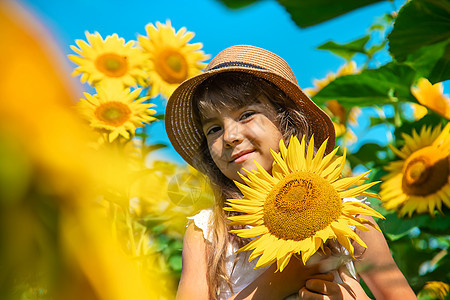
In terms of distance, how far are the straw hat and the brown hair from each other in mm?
26

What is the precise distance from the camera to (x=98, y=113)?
1.48 m

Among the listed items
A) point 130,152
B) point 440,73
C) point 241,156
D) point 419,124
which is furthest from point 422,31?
point 130,152

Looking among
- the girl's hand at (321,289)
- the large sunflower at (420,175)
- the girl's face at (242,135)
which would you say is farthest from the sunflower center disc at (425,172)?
the girl's hand at (321,289)

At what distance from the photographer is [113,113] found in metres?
1.49

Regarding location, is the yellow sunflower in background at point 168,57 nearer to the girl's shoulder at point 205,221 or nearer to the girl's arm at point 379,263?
the girl's shoulder at point 205,221

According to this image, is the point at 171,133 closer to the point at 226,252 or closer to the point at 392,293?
the point at 226,252

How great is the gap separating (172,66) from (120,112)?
0.41 meters

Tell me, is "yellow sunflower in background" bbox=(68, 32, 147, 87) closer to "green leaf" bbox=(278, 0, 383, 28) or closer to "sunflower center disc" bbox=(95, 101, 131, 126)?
"sunflower center disc" bbox=(95, 101, 131, 126)

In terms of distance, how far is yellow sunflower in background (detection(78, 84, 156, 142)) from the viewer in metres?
1.45

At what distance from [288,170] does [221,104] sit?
36 cm

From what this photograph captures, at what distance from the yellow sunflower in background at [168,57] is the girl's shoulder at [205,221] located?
62 cm

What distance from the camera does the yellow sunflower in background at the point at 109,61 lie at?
1.67 meters

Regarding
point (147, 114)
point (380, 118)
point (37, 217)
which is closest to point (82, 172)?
point (37, 217)

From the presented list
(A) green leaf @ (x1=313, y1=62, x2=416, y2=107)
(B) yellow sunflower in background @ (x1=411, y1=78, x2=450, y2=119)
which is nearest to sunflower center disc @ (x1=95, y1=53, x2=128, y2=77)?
(A) green leaf @ (x1=313, y1=62, x2=416, y2=107)
